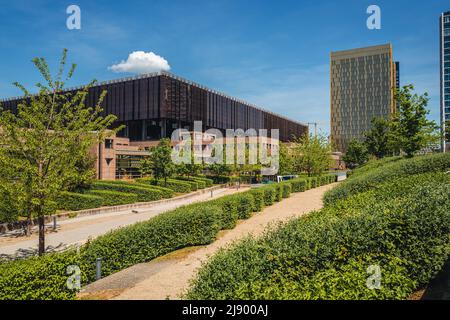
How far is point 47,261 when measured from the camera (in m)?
6.89

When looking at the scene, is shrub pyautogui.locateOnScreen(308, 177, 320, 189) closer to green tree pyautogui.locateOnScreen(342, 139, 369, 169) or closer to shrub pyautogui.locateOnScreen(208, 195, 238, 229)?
shrub pyautogui.locateOnScreen(208, 195, 238, 229)

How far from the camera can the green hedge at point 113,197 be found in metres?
25.9

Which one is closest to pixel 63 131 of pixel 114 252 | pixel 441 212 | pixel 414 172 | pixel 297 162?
pixel 114 252

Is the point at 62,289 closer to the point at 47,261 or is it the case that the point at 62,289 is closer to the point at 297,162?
the point at 47,261

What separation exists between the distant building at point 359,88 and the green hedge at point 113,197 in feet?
362

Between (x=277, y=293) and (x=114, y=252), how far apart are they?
269 inches

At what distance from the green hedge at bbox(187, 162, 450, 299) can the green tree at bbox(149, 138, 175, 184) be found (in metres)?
31.3

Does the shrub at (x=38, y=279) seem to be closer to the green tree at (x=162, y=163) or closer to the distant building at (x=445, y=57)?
the green tree at (x=162, y=163)

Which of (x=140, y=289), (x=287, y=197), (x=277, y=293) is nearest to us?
(x=277, y=293)

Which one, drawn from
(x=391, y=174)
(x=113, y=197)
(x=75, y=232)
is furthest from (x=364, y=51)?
(x=75, y=232)

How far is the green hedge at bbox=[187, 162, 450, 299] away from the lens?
15.5ft

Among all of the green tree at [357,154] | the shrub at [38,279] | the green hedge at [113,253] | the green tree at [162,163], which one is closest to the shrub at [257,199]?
the green hedge at [113,253]

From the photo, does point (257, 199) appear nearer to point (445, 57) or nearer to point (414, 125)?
point (414, 125)


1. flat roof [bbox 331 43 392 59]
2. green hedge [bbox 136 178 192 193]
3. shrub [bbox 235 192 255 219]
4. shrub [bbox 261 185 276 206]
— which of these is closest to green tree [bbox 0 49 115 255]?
shrub [bbox 235 192 255 219]
